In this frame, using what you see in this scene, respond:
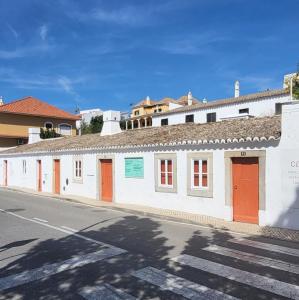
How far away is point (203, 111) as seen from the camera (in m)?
40.7

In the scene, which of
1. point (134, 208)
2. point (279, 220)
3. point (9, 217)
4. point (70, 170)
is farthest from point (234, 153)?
point (70, 170)

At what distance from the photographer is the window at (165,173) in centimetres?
1460

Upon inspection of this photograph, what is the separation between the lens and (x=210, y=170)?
13.1m

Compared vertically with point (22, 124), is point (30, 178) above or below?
below

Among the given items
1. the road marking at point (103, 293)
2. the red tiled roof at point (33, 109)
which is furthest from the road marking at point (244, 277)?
the red tiled roof at point (33, 109)

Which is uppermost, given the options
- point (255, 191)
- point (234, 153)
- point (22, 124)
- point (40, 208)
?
point (22, 124)

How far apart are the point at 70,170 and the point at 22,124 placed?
26934 millimetres

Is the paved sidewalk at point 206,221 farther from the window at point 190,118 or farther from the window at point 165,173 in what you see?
the window at point 190,118

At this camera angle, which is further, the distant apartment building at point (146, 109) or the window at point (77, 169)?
the distant apartment building at point (146, 109)

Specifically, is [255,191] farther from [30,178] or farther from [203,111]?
[203,111]

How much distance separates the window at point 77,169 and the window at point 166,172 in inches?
271

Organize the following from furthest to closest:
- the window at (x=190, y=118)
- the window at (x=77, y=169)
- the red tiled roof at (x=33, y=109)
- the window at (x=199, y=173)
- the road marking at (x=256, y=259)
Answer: the red tiled roof at (x=33, y=109) < the window at (x=190, y=118) < the window at (x=77, y=169) < the window at (x=199, y=173) < the road marking at (x=256, y=259)

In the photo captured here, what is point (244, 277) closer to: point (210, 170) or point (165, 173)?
point (210, 170)

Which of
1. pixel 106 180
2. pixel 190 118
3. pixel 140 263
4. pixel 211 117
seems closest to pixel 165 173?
pixel 106 180
